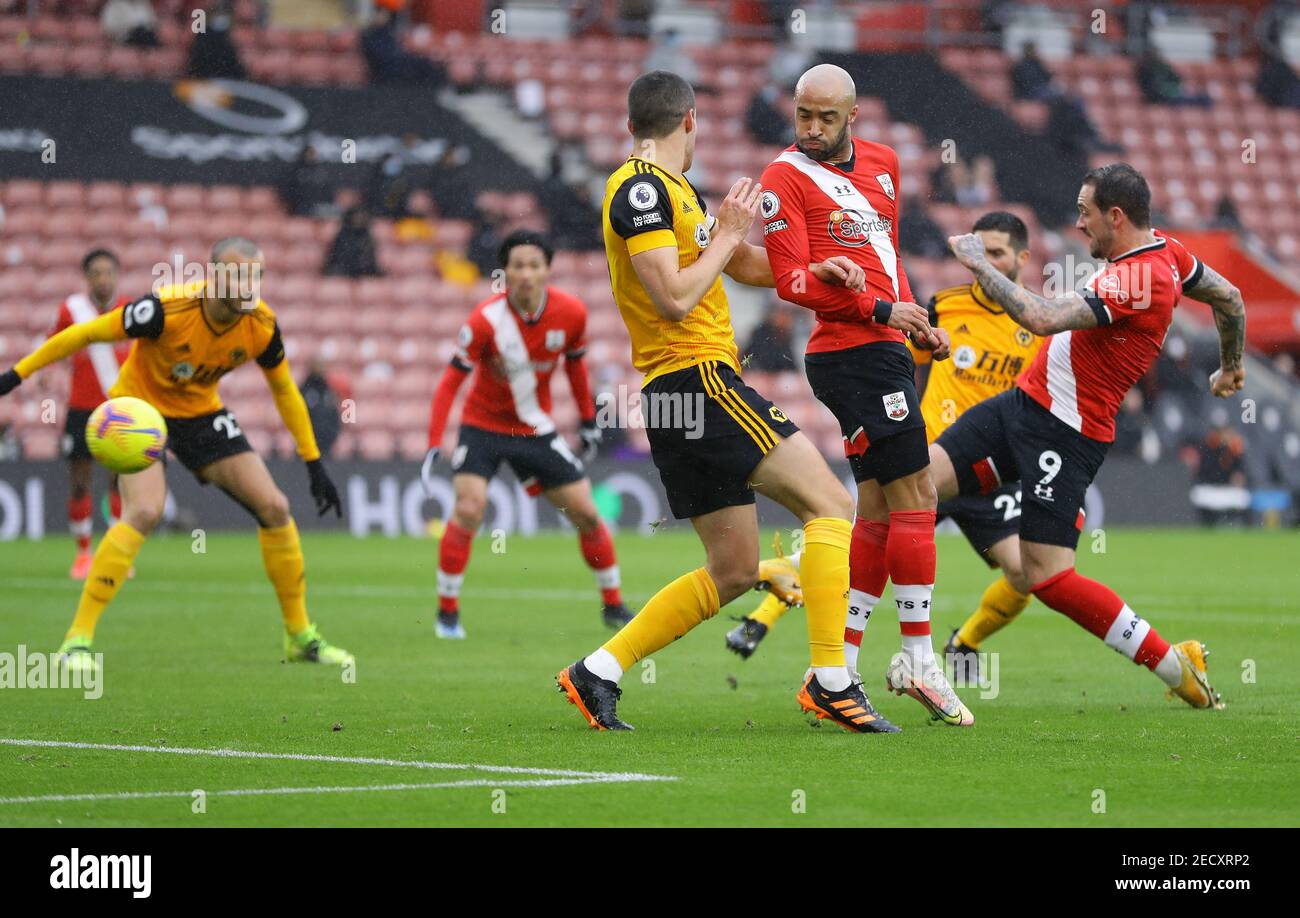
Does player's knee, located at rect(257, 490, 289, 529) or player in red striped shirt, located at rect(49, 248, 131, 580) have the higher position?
player in red striped shirt, located at rect(49, 248, 131, 580)

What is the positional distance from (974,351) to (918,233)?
16702mm

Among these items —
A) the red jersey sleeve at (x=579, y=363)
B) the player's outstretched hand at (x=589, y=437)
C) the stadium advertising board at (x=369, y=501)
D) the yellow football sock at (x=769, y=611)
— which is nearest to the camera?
the yellow football sock at (x=769, y=611)

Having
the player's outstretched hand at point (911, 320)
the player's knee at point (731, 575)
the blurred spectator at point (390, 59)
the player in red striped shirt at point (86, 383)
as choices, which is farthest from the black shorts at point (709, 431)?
the blurred spectator at point (390, 59)

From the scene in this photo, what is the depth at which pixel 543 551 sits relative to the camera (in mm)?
20266

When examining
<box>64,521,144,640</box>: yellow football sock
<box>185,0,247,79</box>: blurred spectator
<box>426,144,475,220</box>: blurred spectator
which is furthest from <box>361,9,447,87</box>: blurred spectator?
<box>64,521,144,640</box>: yellow football sock

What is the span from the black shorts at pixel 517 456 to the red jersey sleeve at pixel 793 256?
17.2 ft

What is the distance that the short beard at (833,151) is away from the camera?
290 inches

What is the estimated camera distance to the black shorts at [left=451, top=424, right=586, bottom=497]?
12398 millimetres

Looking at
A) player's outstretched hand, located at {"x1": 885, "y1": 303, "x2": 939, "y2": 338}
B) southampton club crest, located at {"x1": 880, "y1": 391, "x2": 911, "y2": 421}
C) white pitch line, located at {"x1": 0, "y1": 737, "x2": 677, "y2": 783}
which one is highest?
player's outstretched hand, located at {"x1": 885, "y1": 303, "x2": 939, "y2": 338}

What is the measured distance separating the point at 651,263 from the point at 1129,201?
2.17 metres

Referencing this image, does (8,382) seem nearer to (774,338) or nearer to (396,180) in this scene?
(774,338)

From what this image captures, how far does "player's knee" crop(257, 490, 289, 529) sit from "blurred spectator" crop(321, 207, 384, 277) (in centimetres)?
1622

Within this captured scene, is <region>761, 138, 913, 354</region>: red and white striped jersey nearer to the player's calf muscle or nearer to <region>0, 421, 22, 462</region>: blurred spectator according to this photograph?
the player's calf muscle
